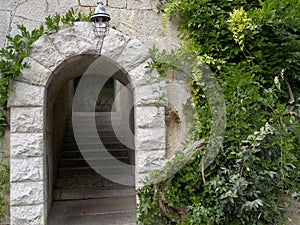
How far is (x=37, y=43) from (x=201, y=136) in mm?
1677

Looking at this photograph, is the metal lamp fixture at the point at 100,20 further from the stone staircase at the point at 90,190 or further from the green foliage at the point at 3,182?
the stone staircase at the point at 90,190

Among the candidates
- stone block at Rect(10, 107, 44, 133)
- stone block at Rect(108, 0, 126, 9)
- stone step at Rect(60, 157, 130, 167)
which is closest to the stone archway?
stone block at Rect(10, 107, 44, 133)

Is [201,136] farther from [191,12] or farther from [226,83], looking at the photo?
[191,12]

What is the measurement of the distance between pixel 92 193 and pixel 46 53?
7.15ft

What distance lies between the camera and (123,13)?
2.51 m

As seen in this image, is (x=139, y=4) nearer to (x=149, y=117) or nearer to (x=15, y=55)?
(x=149, y=117)

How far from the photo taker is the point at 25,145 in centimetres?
222

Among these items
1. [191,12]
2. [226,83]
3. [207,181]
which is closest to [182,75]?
[226,83]

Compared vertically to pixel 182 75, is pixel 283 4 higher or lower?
higher

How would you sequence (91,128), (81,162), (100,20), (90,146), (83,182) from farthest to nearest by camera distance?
(91,128)
(90,146)
(81,162)
(83,182)
(100,20)

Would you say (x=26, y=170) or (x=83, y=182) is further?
(x=83, y=182)

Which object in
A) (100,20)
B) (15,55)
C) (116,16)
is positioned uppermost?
(116,16)

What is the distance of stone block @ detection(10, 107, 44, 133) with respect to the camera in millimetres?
2219

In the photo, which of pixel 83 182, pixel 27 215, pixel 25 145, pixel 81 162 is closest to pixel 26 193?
pixel 27 215
